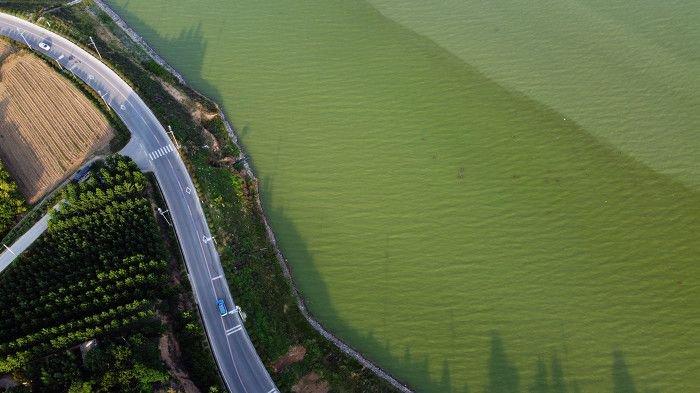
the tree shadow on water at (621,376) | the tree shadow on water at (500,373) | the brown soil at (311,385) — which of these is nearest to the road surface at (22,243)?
the brown soil at (311,385)

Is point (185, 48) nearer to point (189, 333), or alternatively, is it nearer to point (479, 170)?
point (189, 333)

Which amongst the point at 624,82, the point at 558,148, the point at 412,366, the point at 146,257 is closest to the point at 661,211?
the point at 558,148

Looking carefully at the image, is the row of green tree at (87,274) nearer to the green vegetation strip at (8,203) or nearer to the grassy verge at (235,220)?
the green vegetation strip at (8,203)

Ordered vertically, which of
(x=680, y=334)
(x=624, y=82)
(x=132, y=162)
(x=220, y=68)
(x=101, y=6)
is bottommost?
(x=680, y=334)

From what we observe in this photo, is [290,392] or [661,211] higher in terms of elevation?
[661,211]

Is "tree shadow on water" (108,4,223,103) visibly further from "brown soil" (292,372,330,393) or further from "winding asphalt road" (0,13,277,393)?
"brown soil" (292,372,330,393)

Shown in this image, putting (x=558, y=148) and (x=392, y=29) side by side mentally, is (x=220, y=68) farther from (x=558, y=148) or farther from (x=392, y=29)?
(x=558, y=148)
